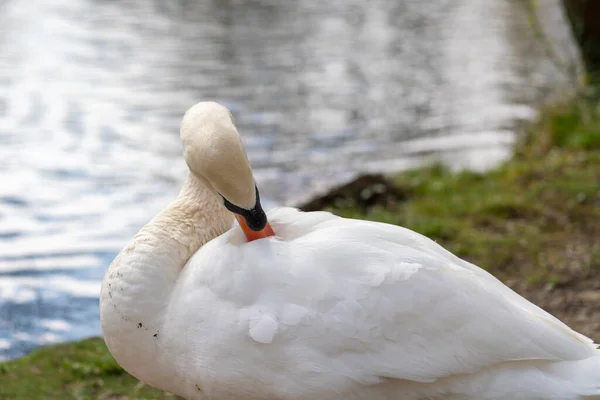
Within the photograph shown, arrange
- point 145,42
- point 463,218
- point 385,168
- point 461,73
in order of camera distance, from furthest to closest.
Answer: point 145,42 < point 461,73 < point 385,168 < point 463,218

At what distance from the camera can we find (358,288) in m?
3.02

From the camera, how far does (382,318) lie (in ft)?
9.84

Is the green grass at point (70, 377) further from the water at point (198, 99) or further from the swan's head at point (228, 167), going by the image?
the swan's head at point (228, 167)

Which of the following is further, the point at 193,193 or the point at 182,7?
the point at 182,7

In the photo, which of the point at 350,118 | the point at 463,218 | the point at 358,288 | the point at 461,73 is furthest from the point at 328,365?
the point at 461,73

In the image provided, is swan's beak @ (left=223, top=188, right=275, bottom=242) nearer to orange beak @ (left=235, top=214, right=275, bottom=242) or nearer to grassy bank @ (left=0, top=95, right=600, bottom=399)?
orange beak @ (left=235, top=214, right=275, bottom=242)

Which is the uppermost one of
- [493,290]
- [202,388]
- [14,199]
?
[493,290]

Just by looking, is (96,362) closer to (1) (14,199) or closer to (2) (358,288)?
(2) (358,288)

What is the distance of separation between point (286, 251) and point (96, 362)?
1.89 metres

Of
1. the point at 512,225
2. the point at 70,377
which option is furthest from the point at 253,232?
the point at 512,225

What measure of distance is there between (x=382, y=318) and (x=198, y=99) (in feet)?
25.9

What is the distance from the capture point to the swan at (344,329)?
9.80 feet

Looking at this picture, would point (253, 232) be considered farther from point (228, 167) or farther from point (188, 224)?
point (188, 224)

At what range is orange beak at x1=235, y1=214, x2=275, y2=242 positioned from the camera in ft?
10.8
